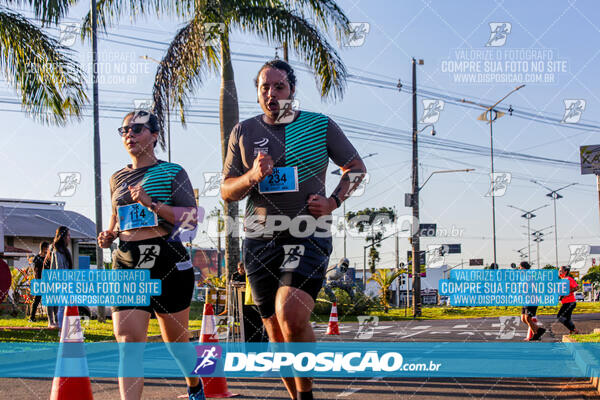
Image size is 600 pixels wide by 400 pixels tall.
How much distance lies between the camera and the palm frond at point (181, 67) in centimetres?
1451

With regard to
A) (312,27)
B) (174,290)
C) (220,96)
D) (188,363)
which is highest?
(312,27)

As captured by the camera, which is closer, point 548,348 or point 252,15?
point 548,348

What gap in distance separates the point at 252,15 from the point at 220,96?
1.80 meters

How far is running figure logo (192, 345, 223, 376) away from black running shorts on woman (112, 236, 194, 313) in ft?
5.95

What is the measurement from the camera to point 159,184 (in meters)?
4.58

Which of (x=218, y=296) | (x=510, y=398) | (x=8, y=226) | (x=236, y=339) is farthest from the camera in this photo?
(x=8, y=226)

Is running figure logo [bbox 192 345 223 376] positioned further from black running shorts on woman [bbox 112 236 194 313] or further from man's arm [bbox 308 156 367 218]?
man's arm [bbox 308 156 367 218]

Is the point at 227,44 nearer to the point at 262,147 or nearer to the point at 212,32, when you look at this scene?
the point at 212,32

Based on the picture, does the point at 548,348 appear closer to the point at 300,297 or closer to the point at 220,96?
the point at 220,96

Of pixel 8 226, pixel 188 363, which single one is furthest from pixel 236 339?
pixel 8 226

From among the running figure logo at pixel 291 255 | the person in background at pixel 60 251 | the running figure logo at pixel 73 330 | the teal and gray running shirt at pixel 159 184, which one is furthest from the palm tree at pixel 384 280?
the running figure logo at pixel 291 255

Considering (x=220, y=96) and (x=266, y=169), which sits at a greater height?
(x=220, y=96)

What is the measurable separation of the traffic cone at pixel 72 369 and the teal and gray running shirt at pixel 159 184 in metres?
0.98

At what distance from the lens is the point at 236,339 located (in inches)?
435
